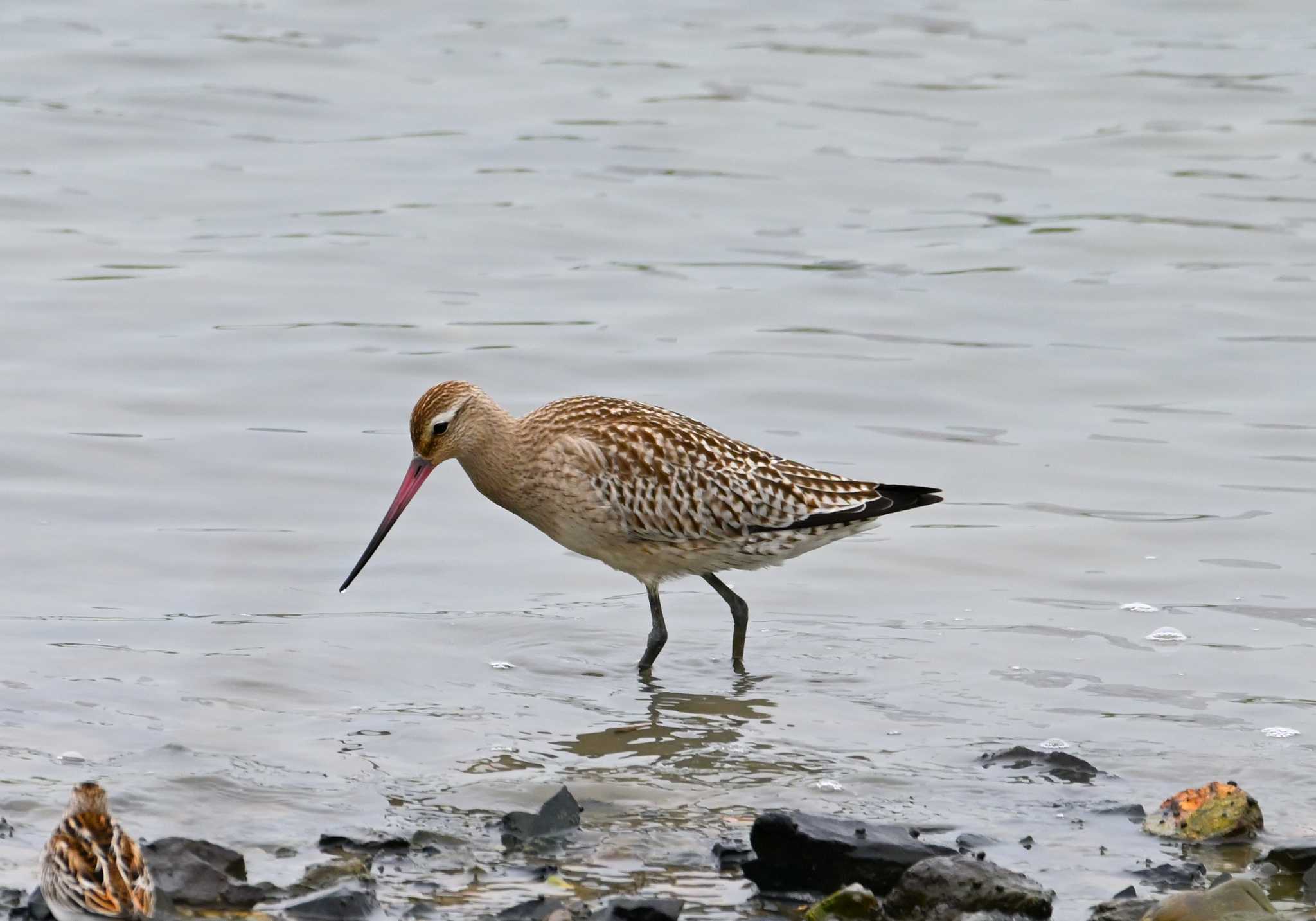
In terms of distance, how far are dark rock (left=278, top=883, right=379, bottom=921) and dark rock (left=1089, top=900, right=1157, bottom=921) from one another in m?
2.23

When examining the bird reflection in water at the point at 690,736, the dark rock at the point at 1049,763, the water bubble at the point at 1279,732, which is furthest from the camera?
the water bubble at the point at 1279,732

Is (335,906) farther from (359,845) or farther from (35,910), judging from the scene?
(35,910)

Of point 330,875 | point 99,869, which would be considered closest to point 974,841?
point 330,875

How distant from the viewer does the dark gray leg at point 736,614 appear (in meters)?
9.94

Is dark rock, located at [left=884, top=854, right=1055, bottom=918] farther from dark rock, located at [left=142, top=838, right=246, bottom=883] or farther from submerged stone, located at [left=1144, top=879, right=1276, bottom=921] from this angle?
dark rock, located at [left=142, top=838, right=246, bottom=883]

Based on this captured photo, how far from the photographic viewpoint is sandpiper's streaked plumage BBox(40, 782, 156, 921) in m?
5.77

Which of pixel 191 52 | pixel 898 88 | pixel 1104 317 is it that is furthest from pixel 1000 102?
pixel 191 52

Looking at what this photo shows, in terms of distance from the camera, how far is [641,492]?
9.93 m

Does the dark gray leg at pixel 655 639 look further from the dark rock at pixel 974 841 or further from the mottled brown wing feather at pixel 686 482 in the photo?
the dark rock at pixel 974 841

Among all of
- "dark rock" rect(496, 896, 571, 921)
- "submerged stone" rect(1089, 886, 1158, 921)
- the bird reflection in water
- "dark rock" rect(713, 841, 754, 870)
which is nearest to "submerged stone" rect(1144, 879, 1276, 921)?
"submerged stone" rect(1089, 886, 1158, 921)

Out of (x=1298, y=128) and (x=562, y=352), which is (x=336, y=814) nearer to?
(x=562, y=352)

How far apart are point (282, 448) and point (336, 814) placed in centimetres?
571

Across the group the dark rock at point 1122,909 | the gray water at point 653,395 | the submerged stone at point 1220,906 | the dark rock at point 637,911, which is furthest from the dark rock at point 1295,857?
the dark rock at point 637,911

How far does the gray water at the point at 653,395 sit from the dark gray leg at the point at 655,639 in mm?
141
